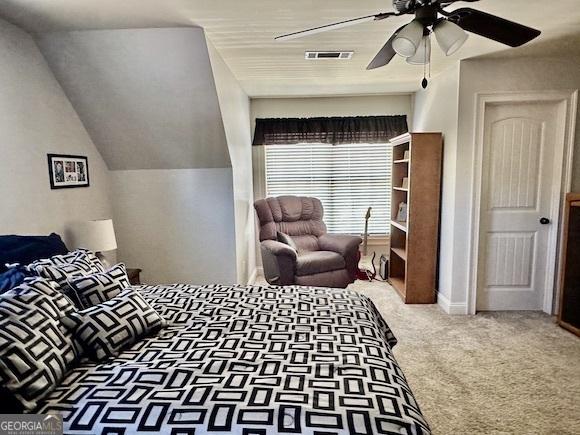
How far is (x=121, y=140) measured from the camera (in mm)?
3391

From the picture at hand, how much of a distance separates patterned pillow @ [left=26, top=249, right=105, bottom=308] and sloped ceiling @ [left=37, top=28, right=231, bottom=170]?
5.02ft

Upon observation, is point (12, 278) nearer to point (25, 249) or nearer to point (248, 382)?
point (25, 249)

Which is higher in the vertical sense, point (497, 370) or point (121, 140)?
point (121, 140)

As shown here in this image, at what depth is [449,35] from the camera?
65.2 inches

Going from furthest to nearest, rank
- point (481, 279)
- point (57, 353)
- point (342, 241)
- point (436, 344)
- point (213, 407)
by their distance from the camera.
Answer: point (342, 241) < point (481, 279) < point (436, 344) < point (57, 353) < point (213, 407)

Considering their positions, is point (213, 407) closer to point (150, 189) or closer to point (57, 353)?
point (57, 353)

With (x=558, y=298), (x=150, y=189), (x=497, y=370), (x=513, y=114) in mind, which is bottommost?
(x=497, y=370)

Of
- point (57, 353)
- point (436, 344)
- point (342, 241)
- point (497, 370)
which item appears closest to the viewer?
point (57, 353)

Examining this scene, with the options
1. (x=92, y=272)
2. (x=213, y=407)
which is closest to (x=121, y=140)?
(x=92, y=272)

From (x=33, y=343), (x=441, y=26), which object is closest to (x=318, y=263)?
(x=441, y=26)

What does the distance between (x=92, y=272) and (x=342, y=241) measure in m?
2.72

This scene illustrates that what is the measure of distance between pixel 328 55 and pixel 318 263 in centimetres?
201

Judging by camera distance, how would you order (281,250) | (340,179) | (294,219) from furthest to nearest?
(340,179) < (294,219) < (281,250)

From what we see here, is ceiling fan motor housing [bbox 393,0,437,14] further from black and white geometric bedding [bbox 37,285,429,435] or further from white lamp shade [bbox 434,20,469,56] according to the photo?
black and white geometric bedding [bbox 37,285,429,435]
